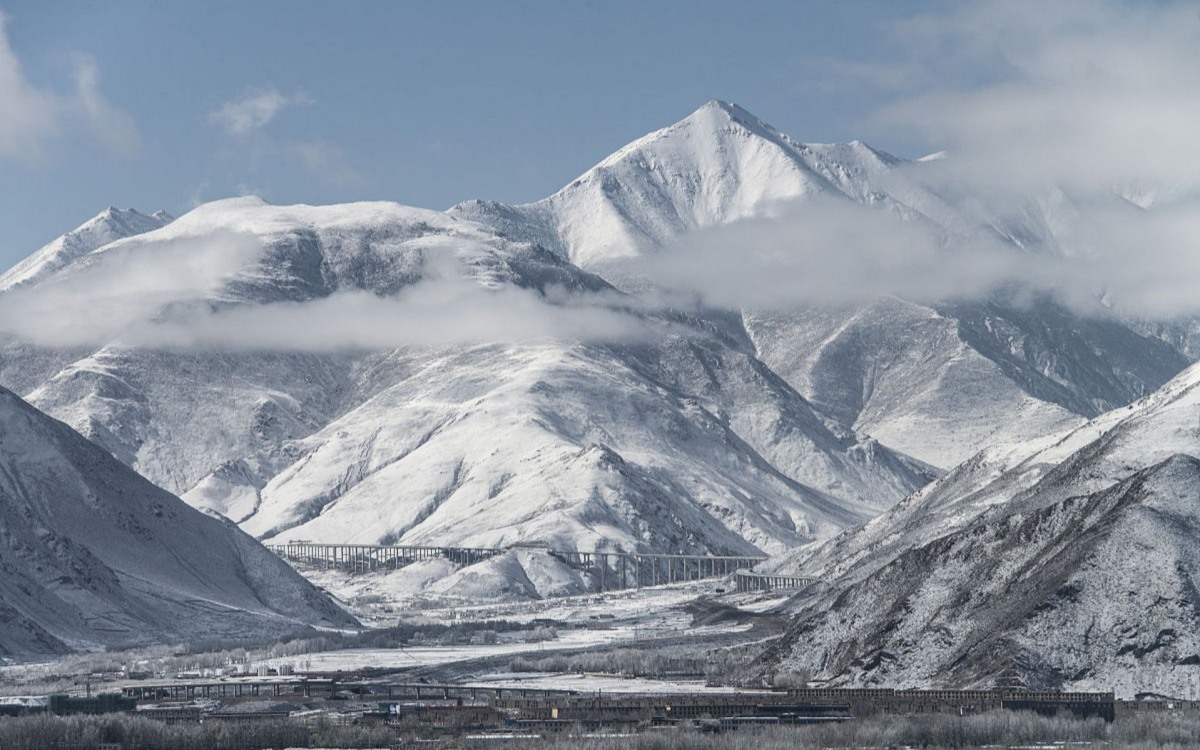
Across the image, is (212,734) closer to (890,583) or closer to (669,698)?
(669,698)

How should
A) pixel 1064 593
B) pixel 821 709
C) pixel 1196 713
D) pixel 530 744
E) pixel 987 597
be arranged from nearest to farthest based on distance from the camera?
pixel 530 744 → pixel 1196 713 → pixel 821 709 → pixel 1064 593 → pixel 987 597

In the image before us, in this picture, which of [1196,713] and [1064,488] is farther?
[1064,488]

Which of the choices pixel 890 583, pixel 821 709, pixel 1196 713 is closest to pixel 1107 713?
pixel 1196 713

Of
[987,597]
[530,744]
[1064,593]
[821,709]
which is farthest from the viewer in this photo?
[987,597]

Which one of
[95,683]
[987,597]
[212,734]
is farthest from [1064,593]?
[95,683]

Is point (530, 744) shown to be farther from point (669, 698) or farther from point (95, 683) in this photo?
point (95, 683)

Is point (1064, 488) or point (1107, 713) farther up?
point (1064, 488)
